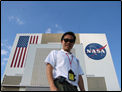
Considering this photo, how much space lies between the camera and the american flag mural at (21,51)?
5.41 meters

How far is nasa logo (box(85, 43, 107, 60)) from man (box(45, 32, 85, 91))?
487 centimetres

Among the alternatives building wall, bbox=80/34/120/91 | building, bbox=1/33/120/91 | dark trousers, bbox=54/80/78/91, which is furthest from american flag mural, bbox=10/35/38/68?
dark trousers, bbox=54/80/78/91

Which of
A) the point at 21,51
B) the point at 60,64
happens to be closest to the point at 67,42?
the point at 60,64

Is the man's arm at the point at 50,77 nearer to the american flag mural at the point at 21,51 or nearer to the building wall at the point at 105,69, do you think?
Answer: the building wall at the point at 105,69

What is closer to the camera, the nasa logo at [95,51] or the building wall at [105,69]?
the building wall at [105,69]

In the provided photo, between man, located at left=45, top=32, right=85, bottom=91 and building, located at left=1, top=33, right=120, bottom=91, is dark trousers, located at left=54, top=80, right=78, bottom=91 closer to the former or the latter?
man, located at left=45, top=32, right=85, bottom=91

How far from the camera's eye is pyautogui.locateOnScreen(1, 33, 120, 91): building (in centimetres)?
428

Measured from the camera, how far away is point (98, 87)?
480 cm

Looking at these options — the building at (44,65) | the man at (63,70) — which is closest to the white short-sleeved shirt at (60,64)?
the man at (63,70)

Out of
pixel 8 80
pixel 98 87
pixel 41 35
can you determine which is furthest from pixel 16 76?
pixel 98 87

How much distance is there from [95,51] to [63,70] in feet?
17.4

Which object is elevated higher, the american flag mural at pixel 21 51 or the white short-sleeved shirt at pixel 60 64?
the american flag mural at pixel 21 51

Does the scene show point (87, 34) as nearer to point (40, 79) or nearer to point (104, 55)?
point (104, 55)

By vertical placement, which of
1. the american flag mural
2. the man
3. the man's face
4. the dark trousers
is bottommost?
the dark trousers
